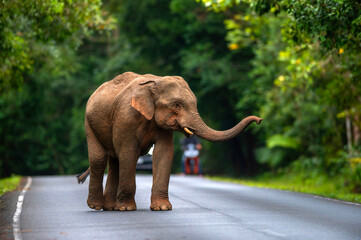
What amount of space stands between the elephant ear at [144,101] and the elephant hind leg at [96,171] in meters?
1.37

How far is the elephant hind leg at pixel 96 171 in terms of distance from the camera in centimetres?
1317

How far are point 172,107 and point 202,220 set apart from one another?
233cm

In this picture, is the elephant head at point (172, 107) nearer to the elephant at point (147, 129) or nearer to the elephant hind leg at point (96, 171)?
the elephant at point (147, 129)

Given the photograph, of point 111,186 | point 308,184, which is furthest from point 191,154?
point 111,186

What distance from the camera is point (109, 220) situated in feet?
37.3

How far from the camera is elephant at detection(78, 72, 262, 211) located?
1266 cm

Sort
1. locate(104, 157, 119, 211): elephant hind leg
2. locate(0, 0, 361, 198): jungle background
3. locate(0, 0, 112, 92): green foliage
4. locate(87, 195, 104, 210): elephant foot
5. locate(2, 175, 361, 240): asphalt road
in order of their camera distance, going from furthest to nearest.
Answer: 1. locate(0, 0, 361, 198): jungle background
2. locate(0, 0, 112, 92): green foliage
3. locate(104, 157, 119, 211): elephant hind leg
4. locate(87, 195, 104, 210): elephant foot
5. locate(2, 175, 361, 240): asphalt road

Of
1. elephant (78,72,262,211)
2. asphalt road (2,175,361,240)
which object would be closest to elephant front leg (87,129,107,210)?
elephant (78,72,262,211)

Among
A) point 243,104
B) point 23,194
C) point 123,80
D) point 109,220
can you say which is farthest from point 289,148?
point 109,220

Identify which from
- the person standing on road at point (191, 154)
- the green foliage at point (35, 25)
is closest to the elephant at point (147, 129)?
the green foliage at point (35, 25)

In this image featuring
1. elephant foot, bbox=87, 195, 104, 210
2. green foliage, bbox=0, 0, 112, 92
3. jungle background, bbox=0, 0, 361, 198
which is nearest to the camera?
elephant foot, bbox=87, 195, 104, 210

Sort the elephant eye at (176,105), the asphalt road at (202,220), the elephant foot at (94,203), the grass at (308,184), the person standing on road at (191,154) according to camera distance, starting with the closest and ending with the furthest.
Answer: the asphalt road at (202,220) < the elephant eye at (176,105) < the elephant foot at (94,203) < the grass at (308,184) < the person standing on road at (191,154)

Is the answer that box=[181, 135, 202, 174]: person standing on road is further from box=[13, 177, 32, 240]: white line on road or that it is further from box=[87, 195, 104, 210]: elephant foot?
box=[87, 195, 104, 210]: elephant foot

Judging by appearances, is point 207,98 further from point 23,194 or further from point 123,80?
point 123,80
